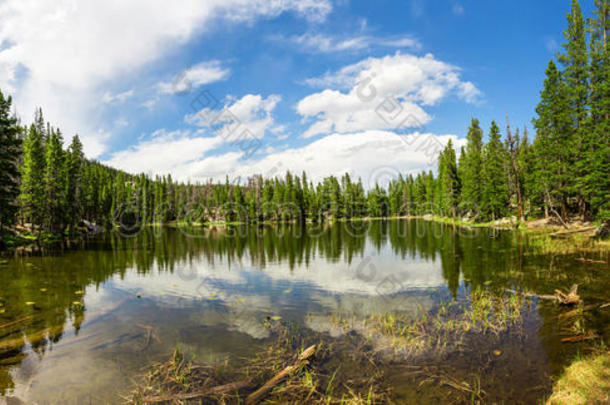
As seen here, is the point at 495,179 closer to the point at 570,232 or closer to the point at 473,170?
the point at 473,170

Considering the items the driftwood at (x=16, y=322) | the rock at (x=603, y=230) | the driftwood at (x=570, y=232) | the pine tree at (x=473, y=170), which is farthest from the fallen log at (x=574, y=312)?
the pine tree at (x=473, y=170)

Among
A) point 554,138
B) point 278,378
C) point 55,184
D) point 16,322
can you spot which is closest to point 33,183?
point 55,184

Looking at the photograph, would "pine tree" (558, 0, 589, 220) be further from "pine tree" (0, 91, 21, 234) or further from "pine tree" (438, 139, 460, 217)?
"pine tree" (0, 91, 21, 234)

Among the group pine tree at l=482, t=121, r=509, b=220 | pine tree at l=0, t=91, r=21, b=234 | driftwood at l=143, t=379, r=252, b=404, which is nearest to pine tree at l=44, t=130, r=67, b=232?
pine tree at l=0, t=91, r=21, b=234

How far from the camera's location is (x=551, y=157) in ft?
129

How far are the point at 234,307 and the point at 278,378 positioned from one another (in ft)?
25.8

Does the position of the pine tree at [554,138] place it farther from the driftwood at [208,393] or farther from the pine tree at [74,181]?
the pine tree at [74,181]

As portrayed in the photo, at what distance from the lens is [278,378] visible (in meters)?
8.05

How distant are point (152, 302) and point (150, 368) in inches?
333

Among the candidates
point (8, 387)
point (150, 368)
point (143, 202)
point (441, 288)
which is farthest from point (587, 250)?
point (143, 202)

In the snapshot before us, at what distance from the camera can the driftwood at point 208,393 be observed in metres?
7.35

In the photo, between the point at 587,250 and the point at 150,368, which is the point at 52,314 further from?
the point at 587,250

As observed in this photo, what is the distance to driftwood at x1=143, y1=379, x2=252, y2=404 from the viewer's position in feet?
24.1

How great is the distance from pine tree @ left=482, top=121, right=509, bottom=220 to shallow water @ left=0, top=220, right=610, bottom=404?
29086 millimetres
